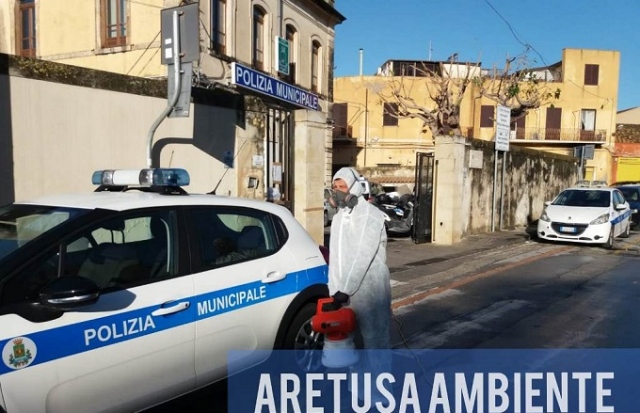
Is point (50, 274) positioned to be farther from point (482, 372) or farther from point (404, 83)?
point (404, 83)

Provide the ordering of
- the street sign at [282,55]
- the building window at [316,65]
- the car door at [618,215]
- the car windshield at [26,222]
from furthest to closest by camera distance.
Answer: the building window at [316,65] → the street sign at [282,55] → the car door at [618,215] → the car windshield at [26,222]

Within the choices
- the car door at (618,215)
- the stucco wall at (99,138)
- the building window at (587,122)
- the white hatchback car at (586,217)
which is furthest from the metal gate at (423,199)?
the building window at (587,122)

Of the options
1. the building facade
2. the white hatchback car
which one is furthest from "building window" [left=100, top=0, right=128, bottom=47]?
the white hatchback car

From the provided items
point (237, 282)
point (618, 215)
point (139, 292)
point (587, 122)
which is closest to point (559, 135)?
point (587, 122)

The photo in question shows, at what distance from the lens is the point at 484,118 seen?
38469 millimetres

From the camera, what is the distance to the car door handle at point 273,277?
3.87 metres

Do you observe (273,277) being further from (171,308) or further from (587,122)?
(587,122)

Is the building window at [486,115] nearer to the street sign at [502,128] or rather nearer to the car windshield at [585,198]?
the street sign at [502,128]

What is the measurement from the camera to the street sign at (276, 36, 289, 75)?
19441 millimetres

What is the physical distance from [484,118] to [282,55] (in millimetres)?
23106

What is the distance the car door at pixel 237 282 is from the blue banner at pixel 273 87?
6498 millimetres

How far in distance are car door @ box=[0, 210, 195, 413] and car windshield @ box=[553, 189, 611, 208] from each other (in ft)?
41.3

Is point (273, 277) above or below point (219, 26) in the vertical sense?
below

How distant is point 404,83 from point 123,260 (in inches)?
1373
